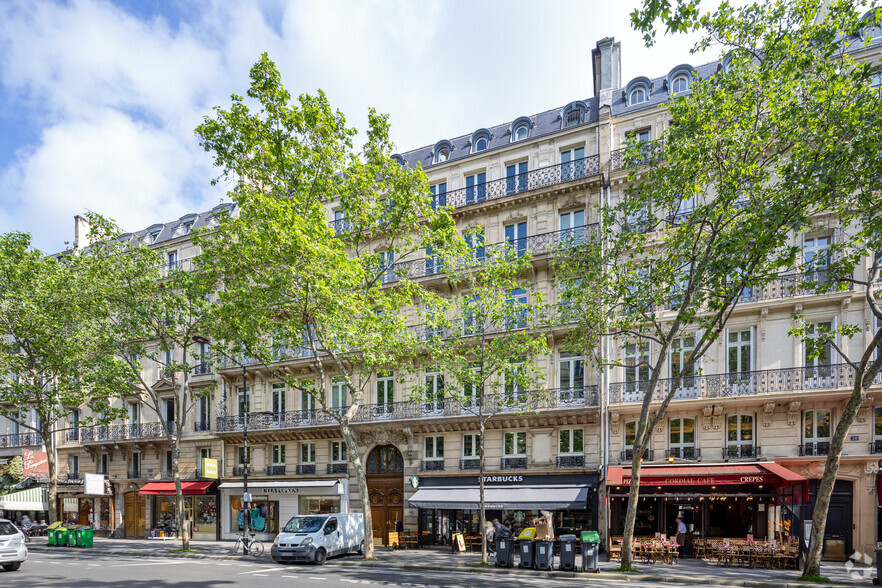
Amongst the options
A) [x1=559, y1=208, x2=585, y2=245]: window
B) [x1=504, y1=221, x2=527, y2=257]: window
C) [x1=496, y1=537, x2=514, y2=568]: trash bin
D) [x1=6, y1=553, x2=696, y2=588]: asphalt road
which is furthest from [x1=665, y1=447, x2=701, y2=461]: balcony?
[x1=504, y1=221, x2=527, y2=257]: window

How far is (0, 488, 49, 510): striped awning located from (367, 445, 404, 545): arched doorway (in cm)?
1881

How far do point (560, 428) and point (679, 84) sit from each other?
46.4 feet

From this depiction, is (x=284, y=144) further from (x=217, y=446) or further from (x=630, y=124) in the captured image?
(x=217, y=446)

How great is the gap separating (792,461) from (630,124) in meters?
13.3

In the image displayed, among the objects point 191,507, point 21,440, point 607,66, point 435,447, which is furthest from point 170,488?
point 607,66

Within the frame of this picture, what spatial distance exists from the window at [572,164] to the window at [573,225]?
1367 mm

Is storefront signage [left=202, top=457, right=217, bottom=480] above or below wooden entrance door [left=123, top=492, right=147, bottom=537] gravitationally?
above

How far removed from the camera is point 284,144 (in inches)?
768

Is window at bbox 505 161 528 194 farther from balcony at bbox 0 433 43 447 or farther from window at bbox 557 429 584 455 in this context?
balcony at bbox 0 433 43 447

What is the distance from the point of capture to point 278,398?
30.6 m

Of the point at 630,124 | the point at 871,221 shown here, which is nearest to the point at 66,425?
the point at 630,124

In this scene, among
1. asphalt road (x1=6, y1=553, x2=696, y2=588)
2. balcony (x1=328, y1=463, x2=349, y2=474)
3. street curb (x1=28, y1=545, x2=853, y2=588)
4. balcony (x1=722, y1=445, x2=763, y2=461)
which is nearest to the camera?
asphalt road (x1=6, y1=553, x2=696, y2=588)

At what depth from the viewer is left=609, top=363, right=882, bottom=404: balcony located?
20.2 metres

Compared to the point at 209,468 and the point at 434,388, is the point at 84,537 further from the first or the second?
the point at 434,388
